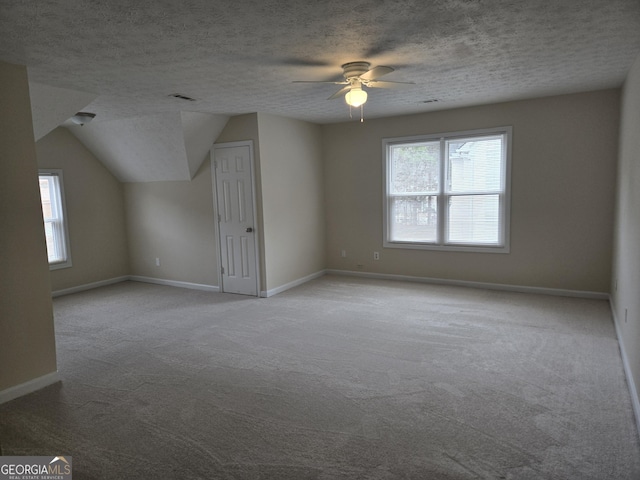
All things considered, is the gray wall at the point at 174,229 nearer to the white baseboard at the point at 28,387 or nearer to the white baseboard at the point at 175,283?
the white baseboard at the point at 175,283

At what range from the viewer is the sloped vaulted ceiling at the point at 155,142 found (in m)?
5.26

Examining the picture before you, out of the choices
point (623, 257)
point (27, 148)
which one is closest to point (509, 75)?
point (623, 257)

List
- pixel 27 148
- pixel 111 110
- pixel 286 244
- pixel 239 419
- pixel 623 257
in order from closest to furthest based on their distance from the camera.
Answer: pixel 239 419 → pixel 27 148 → pixel 623 257 → pixel 111 110 → pixel 286 244

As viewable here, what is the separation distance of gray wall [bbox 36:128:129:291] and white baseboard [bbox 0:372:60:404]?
10.5ft

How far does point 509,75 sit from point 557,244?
2.32m

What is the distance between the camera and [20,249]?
3.05 metres

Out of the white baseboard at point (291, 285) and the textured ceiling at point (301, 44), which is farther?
the white baseboard at point (291, 285)

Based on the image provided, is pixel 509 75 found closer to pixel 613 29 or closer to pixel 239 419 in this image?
pixel 613 29

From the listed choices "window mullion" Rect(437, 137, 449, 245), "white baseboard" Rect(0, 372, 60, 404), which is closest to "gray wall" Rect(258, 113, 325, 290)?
"window mullion" Rect(437, 137, 449, 245)

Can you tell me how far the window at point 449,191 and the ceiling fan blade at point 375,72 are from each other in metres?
2.61

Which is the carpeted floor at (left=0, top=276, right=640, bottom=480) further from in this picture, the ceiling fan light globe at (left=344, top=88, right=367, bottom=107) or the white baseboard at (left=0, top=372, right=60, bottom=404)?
the ceiling fan light globe at (left=344, top=88, right=367, bottom=107)

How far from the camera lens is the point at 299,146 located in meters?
6.13

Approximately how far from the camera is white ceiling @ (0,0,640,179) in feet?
7.38

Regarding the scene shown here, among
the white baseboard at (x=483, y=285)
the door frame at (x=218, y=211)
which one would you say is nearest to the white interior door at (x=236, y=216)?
the door frame at (x=218, y=211)
